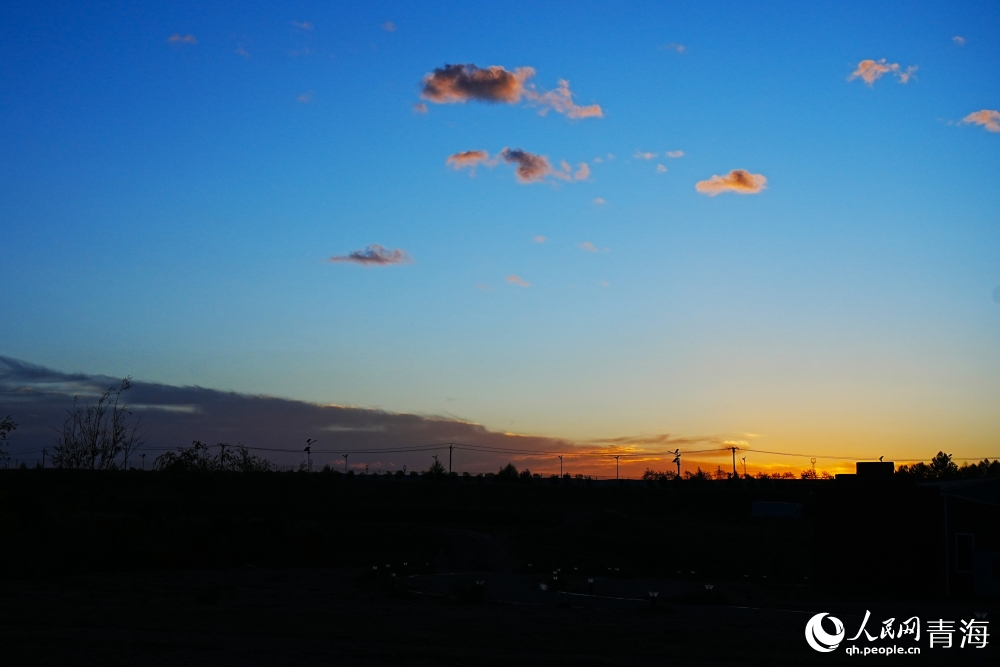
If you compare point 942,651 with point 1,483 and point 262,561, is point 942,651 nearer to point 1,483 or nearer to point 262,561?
point 262,561

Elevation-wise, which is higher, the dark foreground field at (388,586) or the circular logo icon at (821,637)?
the circular logo icon at (821,637)

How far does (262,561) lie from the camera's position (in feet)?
144

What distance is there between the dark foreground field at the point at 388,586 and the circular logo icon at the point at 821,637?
288 millimetres

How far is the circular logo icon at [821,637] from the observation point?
57.4ft

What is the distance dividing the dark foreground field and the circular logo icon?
0.94 ft

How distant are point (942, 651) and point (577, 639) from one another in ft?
23.3

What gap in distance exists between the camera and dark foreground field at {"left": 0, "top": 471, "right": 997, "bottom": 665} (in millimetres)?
16562

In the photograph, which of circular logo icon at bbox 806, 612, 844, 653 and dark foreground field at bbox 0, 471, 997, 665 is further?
circular logo icon at bbox 806, 612, 844, 653

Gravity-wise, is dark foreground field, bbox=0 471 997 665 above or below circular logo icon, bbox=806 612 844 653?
below

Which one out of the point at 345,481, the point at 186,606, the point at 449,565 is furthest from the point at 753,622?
the point at 345,481

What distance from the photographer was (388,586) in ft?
104

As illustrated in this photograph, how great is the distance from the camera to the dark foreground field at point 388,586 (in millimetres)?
16562

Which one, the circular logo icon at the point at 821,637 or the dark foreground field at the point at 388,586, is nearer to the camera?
the dark foreground field at the point at 388,586

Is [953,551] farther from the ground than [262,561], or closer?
farther from the ground
